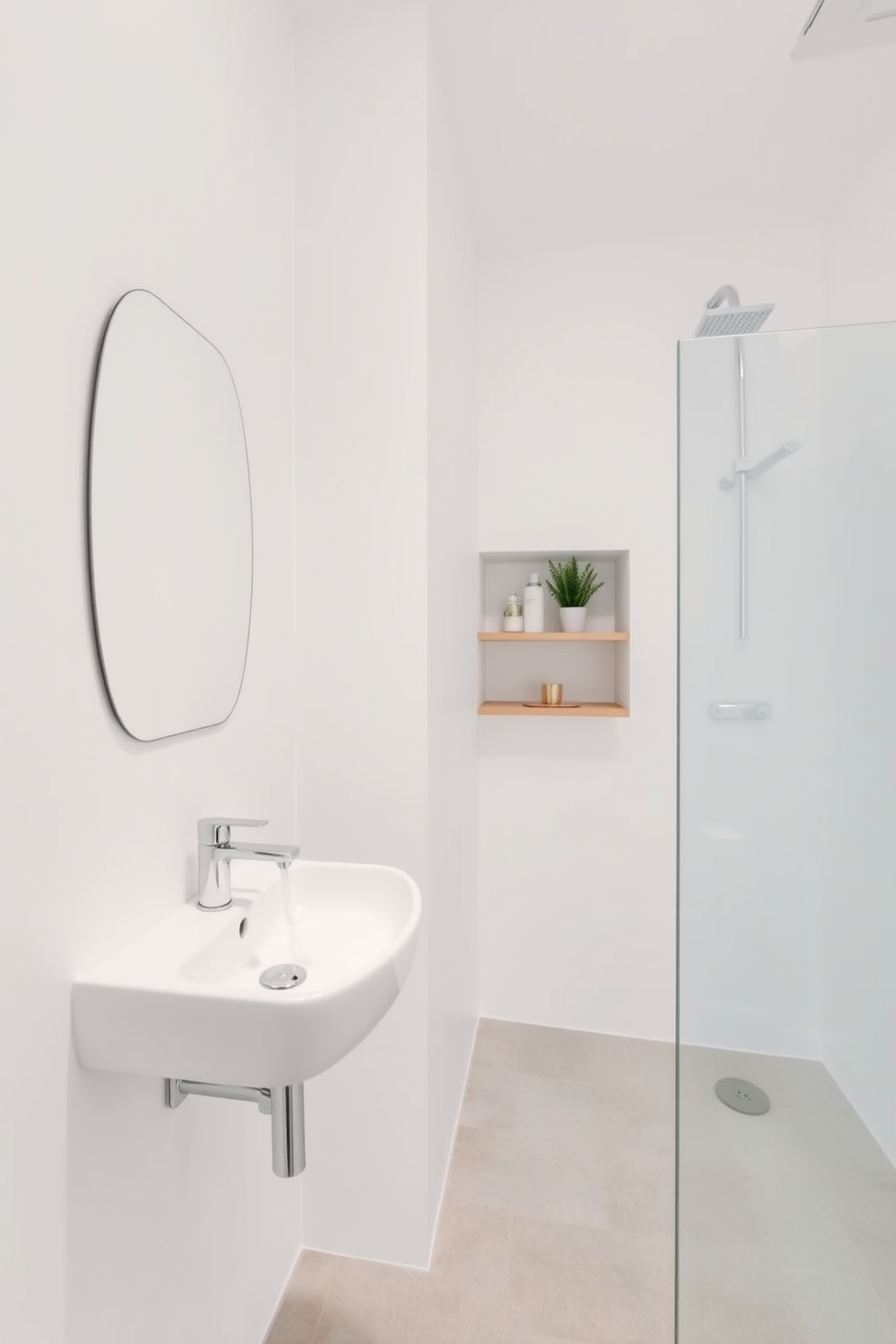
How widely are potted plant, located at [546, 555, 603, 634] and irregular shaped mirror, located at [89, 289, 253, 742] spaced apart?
1281 millimetres

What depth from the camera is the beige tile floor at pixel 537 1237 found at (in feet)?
4.47

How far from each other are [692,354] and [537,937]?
6.40 ft

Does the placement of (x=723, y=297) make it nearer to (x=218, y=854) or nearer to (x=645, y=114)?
(x=645, y=114)

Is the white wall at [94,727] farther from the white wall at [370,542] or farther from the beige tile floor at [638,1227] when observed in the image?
the beige tile floor at [638,1227]

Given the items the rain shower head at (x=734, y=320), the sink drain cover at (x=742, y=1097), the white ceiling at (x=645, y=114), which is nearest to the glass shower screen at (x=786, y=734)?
the sink drain cover at (x=742, y=1097)

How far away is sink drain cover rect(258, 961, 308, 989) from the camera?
1.00 metres

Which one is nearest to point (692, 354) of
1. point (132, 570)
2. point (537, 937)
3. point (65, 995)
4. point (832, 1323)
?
point (132, 570)

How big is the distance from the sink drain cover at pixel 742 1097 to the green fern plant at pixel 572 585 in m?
1.47

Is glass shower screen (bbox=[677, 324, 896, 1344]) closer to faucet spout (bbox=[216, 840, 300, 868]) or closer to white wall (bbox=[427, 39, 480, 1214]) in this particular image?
white wall (bbox=[427, 39, 480, 1214])

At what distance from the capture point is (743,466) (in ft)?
3.86

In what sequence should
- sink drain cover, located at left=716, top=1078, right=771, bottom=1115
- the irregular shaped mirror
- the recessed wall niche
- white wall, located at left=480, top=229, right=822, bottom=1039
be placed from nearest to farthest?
the irregular shaped mirror < sink drain cover, located at left=716, top=1078, right=771, bottom=1115 < white wall, located at left=480, top=229, right=822, bottom=1039 < the recessed wall niche

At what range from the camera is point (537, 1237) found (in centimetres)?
156

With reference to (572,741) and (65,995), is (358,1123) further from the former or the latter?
(572,741)

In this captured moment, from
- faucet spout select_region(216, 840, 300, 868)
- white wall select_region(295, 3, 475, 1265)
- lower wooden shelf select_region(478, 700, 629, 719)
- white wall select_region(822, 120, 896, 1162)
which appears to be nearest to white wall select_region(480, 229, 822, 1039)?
lower wooden shelf select_region(478, 700, 629, 719)
